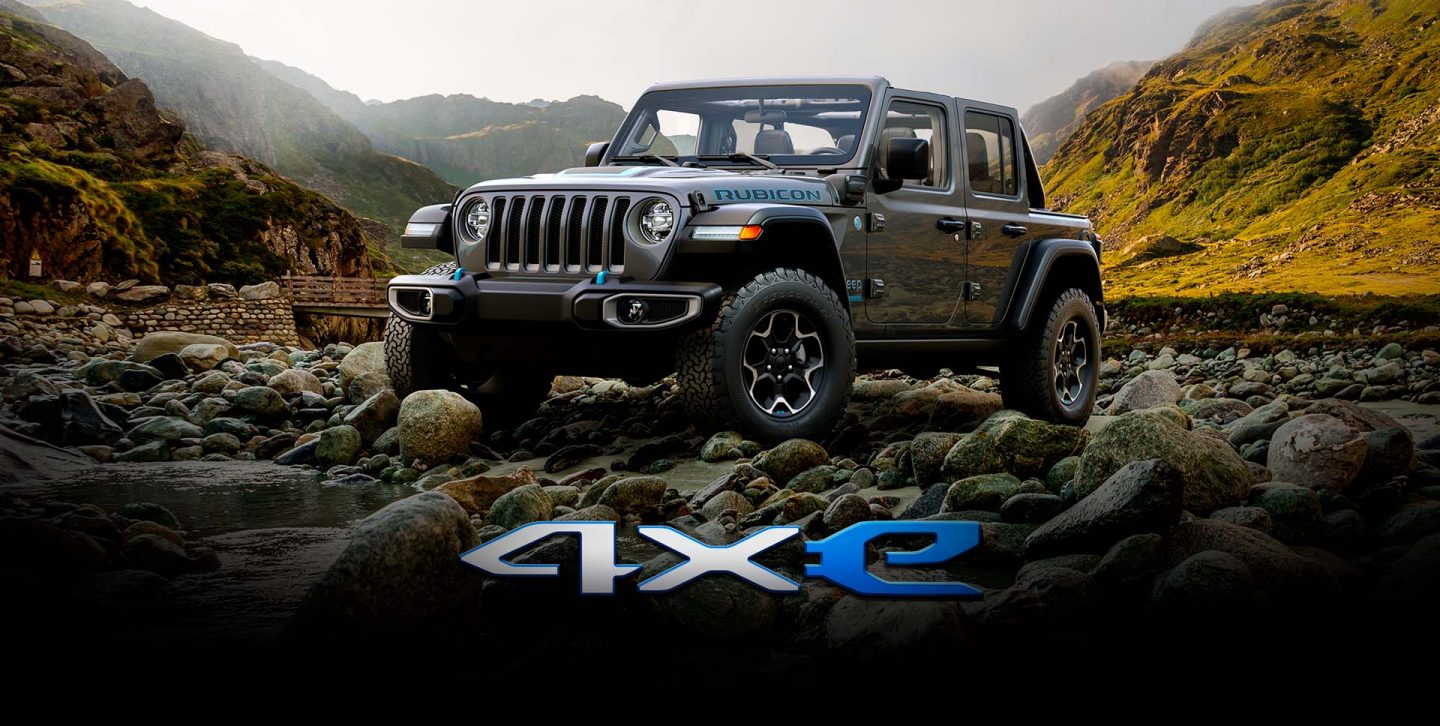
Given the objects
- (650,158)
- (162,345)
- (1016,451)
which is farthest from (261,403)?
(1016,451)

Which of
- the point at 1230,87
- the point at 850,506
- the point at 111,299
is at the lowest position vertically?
the point at 111,299

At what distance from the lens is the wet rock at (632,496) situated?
16.5 ft

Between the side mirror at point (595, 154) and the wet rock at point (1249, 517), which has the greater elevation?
the side mirror at point (595, 154)

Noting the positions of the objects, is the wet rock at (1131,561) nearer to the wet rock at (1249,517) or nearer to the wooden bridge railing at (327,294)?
the wet rock at (1249,517)

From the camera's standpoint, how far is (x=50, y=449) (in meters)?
6.77

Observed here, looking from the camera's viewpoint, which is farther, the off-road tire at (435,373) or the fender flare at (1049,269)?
the fender flare at (1049,269)

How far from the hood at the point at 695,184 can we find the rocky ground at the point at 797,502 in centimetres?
120

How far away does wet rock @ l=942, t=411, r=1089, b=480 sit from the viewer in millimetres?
5000

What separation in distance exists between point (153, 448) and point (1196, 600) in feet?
20.3

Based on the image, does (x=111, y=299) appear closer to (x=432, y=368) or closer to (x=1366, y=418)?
(x=432, y=368)

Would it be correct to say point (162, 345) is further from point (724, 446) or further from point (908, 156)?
point (908, 156)

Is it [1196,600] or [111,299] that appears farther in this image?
[111,299]

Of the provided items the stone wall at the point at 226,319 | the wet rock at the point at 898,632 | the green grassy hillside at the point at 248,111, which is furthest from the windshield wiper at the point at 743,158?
the green grassy hillside at the point at 248,111

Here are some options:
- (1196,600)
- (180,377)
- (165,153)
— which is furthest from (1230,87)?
(1196,600)
